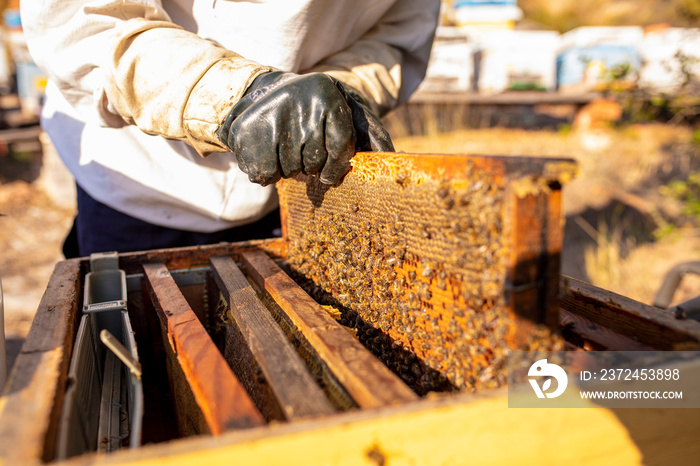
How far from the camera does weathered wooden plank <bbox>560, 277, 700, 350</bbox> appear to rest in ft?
3.47

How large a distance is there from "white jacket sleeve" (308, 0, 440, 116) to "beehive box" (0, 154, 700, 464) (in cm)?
104

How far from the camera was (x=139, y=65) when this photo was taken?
1.63 m

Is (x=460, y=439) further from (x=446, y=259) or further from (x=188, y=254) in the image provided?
(x=188, y=254)

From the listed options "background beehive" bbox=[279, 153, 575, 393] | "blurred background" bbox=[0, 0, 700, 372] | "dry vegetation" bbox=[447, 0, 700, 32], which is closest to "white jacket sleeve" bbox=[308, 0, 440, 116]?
"background beehive" bbox=[279, 153, 575, 393]

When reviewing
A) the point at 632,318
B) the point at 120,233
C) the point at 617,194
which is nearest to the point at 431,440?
the point at 632,318

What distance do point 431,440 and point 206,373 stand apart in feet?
1.56

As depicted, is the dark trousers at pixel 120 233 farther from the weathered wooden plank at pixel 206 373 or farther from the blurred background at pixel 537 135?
the blurred background at pixel 537 135

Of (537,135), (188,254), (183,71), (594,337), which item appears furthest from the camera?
(537,135)

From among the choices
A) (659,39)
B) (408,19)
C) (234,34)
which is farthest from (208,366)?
(659,39)

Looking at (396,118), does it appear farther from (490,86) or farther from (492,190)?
(492,190)

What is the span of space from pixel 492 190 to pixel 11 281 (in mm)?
7134

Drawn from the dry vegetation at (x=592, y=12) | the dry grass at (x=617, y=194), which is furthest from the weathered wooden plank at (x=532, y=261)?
the dry vegetation at (x=592, y=12)

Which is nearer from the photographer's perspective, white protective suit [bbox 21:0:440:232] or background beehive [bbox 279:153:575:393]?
background beehive [bbox 279:153:575:393]

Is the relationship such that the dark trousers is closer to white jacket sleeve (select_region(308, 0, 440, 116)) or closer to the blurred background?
white jacket sleeve (select_region(308, 0, 440, 116))
